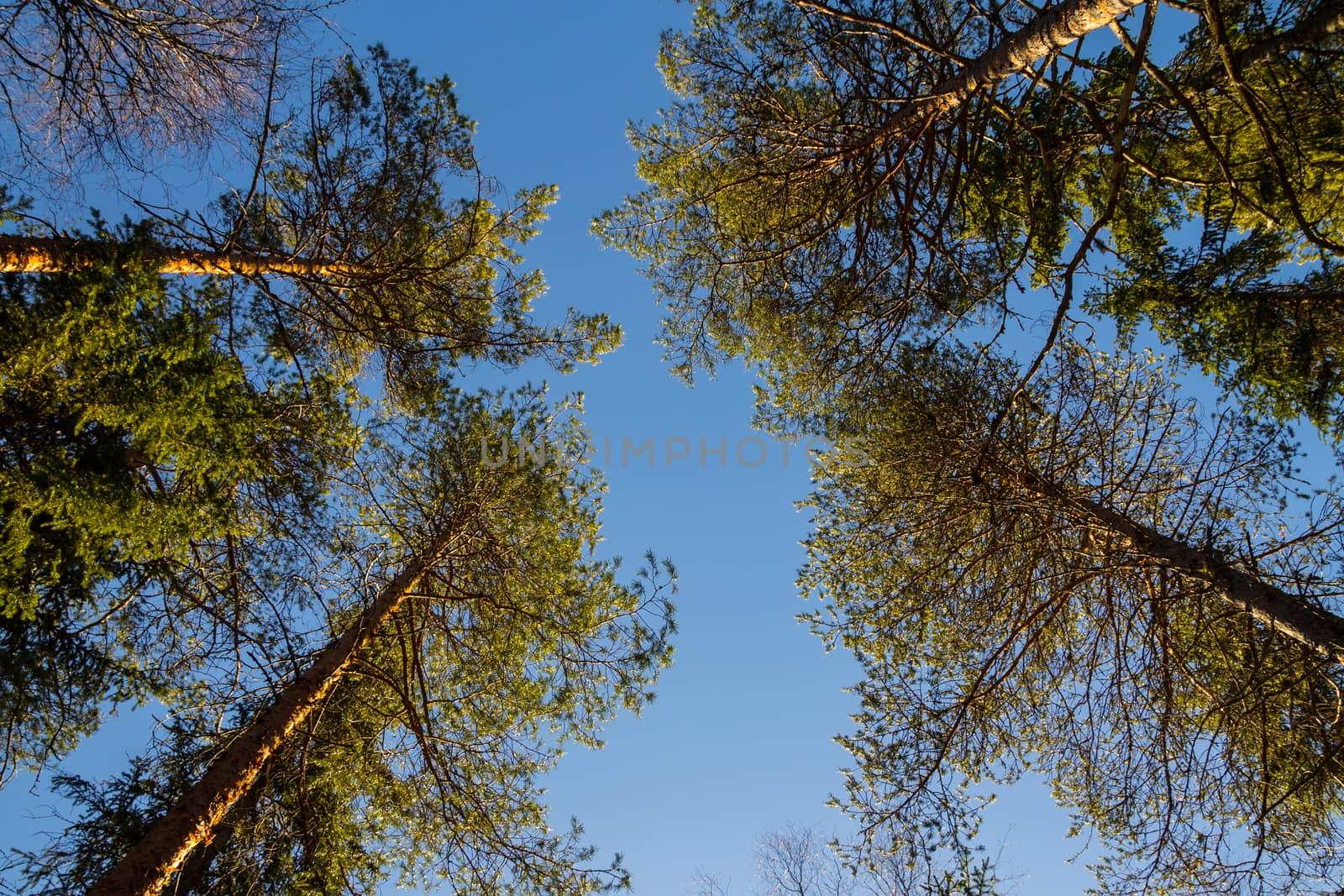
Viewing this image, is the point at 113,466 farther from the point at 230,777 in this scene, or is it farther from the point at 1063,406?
the point at 1063,406

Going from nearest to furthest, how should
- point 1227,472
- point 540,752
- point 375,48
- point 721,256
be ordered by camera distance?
1. point 1227,472
2. point 375,48
3. point 540,752
4. point 721,256

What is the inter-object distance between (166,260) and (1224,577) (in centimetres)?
775

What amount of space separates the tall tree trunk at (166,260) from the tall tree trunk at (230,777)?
9.31 feet

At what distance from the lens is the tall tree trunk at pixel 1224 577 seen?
409cm

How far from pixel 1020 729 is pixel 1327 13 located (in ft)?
19.5

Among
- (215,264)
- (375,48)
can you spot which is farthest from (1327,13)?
(215,264)

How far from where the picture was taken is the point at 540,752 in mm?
6355

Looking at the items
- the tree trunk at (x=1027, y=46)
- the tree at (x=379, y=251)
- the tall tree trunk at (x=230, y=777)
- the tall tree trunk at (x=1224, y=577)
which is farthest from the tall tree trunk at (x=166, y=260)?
the tall tree trunk at (x=1224, y=577)

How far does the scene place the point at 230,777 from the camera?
4004mm

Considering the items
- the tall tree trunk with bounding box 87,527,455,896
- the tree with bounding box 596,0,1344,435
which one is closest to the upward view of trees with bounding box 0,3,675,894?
the tall tree trunk with bounding box 87,527,455,896

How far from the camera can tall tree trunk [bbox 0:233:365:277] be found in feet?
12.5

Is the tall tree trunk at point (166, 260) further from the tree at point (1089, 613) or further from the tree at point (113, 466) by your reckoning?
the tree at point (1089, 613)

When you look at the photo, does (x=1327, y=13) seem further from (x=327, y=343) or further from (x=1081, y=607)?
(x=327, y=343)

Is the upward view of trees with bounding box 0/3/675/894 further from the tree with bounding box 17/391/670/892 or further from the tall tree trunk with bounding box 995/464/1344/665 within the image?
the tall tree trunk with bounding box 995/464/1344/665
